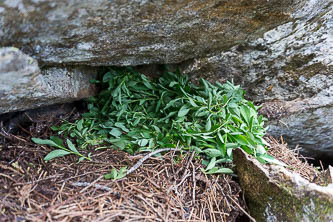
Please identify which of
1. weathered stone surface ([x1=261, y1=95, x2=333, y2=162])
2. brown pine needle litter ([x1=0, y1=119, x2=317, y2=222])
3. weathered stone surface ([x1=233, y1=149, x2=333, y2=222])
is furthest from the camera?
weathered stone surface ([x1=261, y1=95, x2=333, y2=162])

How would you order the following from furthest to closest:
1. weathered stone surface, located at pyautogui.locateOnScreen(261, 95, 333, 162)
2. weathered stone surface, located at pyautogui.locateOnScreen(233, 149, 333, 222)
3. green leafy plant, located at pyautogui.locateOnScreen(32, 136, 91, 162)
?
weathered stone surface, located at pyautogui.locateOnScreen(261, 95, 333, 162) → green leafy plant, located at pyautogui.locateOnScreen(32, 136, 91, 162) → weathered stone surface, located at pyautogui.locateOnScreen(233, 149, 333, 222)

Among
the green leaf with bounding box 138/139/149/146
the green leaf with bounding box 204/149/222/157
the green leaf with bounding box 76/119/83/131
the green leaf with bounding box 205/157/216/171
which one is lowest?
the green leaf with bounding box 205/157/216/171

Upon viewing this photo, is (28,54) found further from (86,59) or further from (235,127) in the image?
(235,127)

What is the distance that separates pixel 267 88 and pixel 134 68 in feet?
3.54

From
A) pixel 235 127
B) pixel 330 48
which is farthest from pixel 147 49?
pixel 330 48

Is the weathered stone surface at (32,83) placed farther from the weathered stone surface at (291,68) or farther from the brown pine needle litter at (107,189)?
the weathered stone surface at (291,68)

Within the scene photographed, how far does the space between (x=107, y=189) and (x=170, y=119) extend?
2.64 ft

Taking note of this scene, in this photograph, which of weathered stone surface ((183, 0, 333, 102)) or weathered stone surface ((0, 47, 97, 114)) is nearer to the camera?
weathered stone surface ((0, 47, 97, 114))

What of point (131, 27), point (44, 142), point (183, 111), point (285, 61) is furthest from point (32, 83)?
point (285, 61)

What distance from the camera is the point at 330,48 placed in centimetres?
206

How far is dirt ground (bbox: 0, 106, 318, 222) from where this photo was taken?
1388mm

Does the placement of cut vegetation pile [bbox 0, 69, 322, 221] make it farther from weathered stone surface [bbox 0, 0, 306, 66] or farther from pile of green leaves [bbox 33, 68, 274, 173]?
weathered stone surface [bbox 0, 0, 306, 66]

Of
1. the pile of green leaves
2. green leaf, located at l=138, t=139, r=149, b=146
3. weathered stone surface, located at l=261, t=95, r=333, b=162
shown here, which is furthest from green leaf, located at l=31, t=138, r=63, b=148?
weathered stone surface, located at l=261, t=95, r=333, b=162

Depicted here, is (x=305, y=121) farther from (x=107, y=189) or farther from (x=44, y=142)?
(x=44, y=142)
